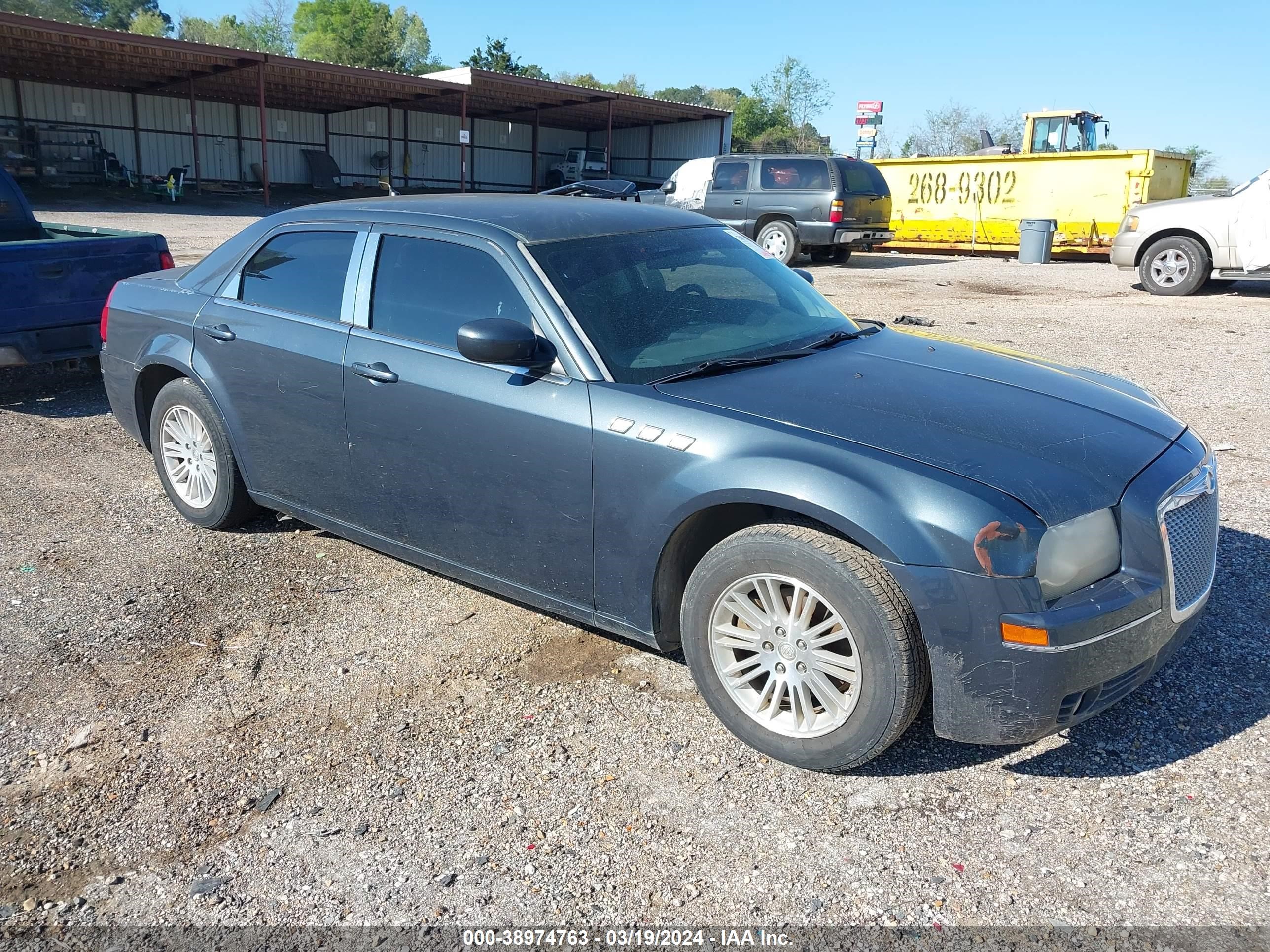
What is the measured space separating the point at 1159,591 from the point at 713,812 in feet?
4.83

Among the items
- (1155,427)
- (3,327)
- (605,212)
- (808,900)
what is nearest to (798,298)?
(605,212)

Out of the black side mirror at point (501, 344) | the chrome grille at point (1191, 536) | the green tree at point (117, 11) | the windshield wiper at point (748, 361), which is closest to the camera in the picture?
the chrome grille at point (1191, 536)

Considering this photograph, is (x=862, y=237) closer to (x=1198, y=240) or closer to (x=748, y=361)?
(x=1198, y=240)

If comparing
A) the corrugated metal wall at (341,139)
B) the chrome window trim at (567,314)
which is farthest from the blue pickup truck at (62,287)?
the corrugated metal wall at (341,139)

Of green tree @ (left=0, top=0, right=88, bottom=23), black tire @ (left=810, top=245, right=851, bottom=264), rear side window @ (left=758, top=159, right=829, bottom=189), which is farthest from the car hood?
green tree @ (left=0, top=0, right=88, bottom=23)

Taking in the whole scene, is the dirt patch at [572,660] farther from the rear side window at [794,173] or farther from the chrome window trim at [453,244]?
the rear side window at [794,173]

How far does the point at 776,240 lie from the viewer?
1817 centimetres

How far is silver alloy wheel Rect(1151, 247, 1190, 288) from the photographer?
563 inches

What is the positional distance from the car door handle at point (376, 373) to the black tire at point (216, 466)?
1118 mm

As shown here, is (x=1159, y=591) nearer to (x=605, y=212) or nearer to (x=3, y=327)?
(x=605, y=212)

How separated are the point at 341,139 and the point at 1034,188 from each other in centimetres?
3046

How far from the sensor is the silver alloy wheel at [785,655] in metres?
2.98

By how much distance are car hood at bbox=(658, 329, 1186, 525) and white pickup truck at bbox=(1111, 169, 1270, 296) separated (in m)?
11.4

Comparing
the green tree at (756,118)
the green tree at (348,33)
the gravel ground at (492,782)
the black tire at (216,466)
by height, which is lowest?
the gravel ground at (492,782)
